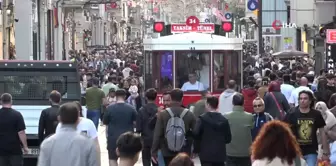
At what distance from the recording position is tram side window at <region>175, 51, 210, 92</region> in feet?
76.0

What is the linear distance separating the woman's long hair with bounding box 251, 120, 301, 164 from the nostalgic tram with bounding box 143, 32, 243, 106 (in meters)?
14.7

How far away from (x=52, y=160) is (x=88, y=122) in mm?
3243

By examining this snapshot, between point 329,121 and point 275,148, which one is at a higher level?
point 275,148

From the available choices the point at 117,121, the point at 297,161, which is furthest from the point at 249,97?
the point at 297,161

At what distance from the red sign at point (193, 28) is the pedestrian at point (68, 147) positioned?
14.9 meters

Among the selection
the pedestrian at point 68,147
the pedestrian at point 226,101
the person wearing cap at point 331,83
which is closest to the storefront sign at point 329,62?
the person wearing cap at point 331,83

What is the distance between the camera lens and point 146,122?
50.5 feet

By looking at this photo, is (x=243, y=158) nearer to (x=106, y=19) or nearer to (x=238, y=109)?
(x=238, y=109)

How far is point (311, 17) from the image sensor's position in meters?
54.6

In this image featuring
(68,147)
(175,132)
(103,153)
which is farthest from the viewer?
(103,153)

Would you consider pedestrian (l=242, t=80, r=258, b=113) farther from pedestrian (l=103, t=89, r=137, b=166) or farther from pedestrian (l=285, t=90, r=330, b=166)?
pedestrian (l=285, t=90, r=330, b=166)

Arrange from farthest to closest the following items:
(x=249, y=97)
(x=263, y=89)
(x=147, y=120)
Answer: (x=263, y=89), (x=249, y=97), (x=147, y=120)

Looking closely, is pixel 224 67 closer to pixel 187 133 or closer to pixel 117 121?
pixel 117 121

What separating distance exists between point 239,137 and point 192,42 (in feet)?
32.7
